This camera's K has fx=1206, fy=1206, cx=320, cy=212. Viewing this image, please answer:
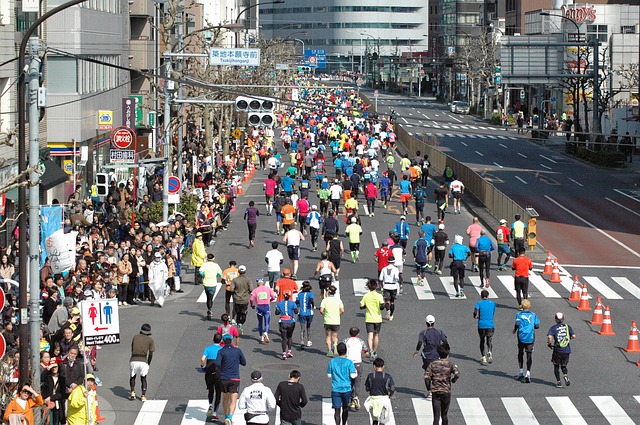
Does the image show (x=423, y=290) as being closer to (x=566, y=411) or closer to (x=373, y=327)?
(x=373, y=327)

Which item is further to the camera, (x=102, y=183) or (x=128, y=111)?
(x=128, y=111)

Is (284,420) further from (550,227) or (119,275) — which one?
(550,227)

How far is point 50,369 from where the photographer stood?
18891 mm

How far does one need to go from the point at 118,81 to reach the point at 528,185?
20.5 m

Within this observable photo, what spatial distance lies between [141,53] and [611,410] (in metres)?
53.1

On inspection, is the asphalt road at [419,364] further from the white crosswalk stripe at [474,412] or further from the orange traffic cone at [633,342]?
the orange traffic cone at [633,342]

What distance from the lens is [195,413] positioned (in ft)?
65.4

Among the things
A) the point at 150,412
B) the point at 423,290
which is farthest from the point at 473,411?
Result: the point at 423,290

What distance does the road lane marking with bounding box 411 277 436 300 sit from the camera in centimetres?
3017

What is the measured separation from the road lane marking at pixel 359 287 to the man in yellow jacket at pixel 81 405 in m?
13.6

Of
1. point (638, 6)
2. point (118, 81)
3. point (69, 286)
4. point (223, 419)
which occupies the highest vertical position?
point (638, 6)

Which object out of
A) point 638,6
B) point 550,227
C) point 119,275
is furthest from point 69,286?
point 638,6

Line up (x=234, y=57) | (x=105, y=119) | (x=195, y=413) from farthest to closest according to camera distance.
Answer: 1. (x=105, y=119)
2. (x=234, y=57)
3. (x=195, y=413)

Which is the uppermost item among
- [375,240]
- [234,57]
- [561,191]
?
[234,57]
